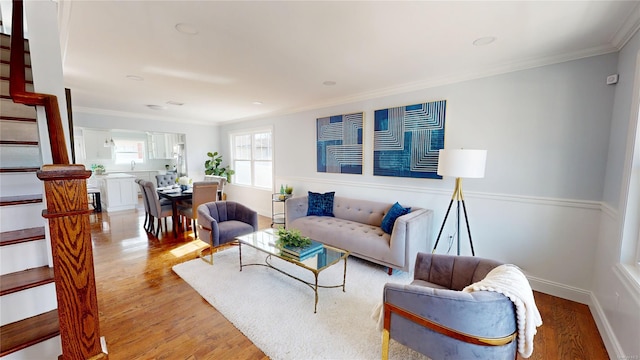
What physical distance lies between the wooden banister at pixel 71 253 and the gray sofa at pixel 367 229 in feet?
8.35

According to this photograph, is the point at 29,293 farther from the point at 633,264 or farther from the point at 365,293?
the point at 633,264

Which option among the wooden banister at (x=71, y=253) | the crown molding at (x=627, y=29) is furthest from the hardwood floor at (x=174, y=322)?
the crown molding at (x=627, y=29)

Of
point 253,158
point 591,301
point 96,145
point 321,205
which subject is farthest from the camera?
point 96,145

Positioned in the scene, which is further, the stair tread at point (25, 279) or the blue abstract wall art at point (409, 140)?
the blue abstract wall art at point (409, 140)

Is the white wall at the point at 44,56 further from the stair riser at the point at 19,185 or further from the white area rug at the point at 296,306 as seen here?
the white area rug at the point at 296,306

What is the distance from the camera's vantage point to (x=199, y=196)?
428 centimetres

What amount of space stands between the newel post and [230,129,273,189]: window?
16.0ft

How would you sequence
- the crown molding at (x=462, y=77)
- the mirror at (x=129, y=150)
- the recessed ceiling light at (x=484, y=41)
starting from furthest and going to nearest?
1. the mirror at (x=129, y=150)
2. the crown molding at (x=462, y=77)
3. the recessed ceiling light at (x=484, y=41)

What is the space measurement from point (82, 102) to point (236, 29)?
4724mm

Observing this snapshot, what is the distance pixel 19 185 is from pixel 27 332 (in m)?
1.12

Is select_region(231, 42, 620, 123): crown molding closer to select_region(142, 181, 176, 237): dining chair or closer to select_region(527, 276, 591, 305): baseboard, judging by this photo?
select_region(527, 276, 591, 305): baseboard

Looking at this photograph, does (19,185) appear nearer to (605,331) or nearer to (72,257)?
(72,257)

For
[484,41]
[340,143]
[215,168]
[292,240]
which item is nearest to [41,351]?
[292,240]

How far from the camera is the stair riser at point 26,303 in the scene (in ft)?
4.12
